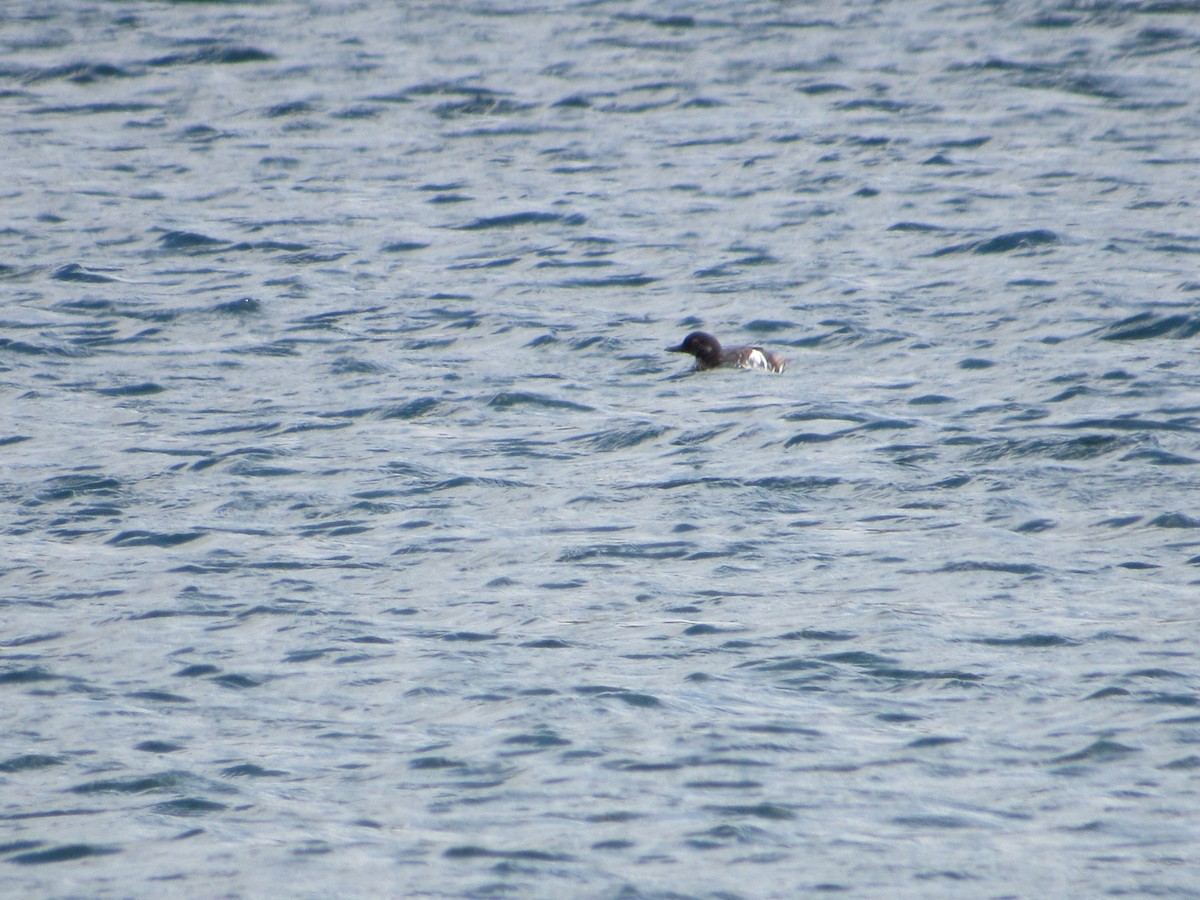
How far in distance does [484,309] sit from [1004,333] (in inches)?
175

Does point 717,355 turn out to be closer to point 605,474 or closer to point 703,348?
point 703,348

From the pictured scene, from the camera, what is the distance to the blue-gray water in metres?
7.91

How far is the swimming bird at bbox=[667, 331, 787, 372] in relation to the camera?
1403 cm

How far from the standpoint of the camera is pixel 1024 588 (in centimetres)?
1016

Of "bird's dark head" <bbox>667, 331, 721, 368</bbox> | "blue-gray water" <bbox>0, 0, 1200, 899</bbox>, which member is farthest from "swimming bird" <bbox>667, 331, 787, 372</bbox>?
"blue-gray water" <bbox>0, 0, 1200, 899</bbox>

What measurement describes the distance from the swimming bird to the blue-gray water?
0.57 ft

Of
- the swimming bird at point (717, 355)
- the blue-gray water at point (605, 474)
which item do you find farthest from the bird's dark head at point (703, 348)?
the blue-gray water at point (605, 474)

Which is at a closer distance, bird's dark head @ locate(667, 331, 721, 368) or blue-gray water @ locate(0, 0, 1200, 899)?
blue-gray water @ locate(0, 0, 1200, 899)

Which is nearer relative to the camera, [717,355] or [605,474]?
[605,474]

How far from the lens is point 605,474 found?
12234 millimetres

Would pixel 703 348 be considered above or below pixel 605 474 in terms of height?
above

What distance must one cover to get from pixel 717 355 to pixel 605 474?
2.24 m

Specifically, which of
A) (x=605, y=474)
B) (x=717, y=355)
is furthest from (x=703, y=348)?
(x=605, y=474)

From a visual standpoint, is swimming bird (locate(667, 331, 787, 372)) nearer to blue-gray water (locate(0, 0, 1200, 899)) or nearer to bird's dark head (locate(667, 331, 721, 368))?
bird's dark head (locate(667, 331, 721, 368))
